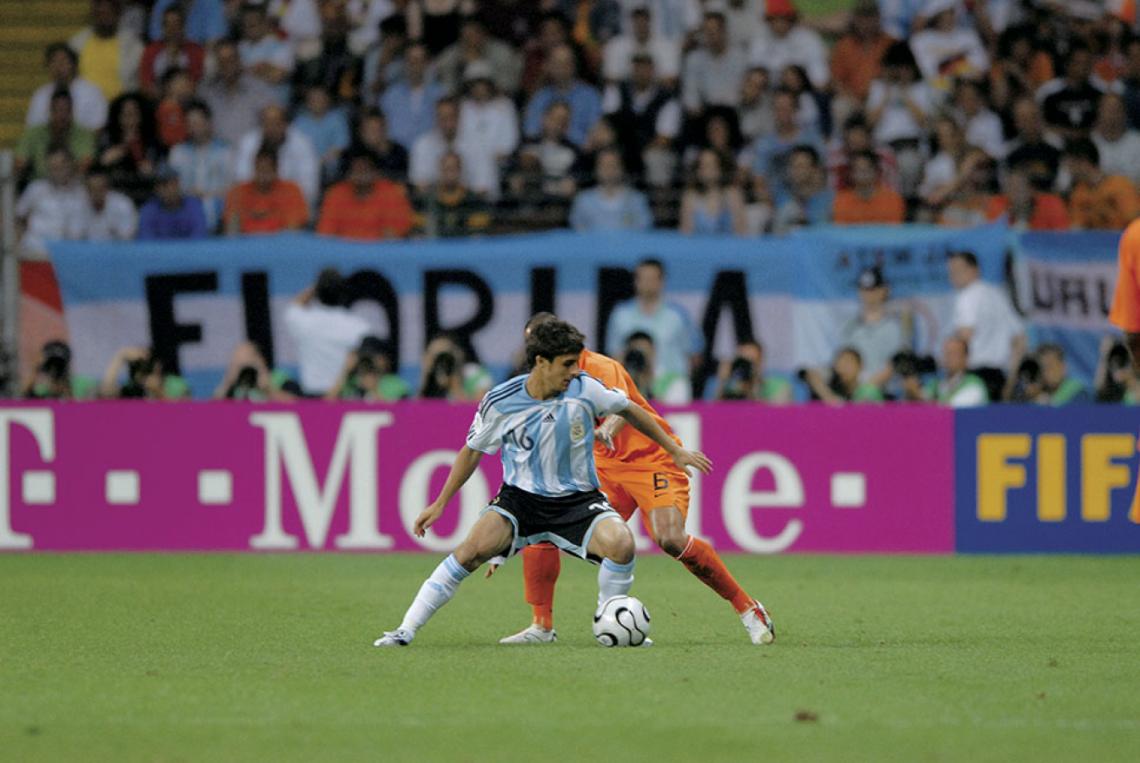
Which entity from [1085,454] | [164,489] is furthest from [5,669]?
[1085,454]

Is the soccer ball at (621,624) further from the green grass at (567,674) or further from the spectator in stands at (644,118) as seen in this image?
the spectator in stands at (644,118)

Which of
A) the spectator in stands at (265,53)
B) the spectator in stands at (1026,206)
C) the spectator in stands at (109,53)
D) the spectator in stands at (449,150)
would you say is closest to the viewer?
the spectator in stands at (1026,206)

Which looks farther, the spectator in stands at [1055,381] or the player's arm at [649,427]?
the spectator in stands at [1055,381]

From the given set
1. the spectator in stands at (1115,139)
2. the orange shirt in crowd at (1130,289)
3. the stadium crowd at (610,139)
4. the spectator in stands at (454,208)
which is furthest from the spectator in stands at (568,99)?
the orange shirt in crowd at (1130,289)

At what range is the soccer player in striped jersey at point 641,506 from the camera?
9242 millimetres

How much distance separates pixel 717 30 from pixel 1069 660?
1074 cm

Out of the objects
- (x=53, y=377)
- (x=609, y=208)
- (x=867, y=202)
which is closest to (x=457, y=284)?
(x=609, y=208)

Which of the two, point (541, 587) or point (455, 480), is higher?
point (455, 480)

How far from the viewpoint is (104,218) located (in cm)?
1680

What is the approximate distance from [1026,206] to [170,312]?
7213 mm

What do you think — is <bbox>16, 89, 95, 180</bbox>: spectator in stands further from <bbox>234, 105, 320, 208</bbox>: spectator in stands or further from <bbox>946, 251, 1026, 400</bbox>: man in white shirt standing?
<bbox>946, 251, 1026, 400</bbox>: man in white shirt standing

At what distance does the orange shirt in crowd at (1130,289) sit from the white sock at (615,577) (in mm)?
2586

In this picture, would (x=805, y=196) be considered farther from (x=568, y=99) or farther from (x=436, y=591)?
(x=436, y=591)

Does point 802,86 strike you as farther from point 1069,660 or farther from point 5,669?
point 5,669
